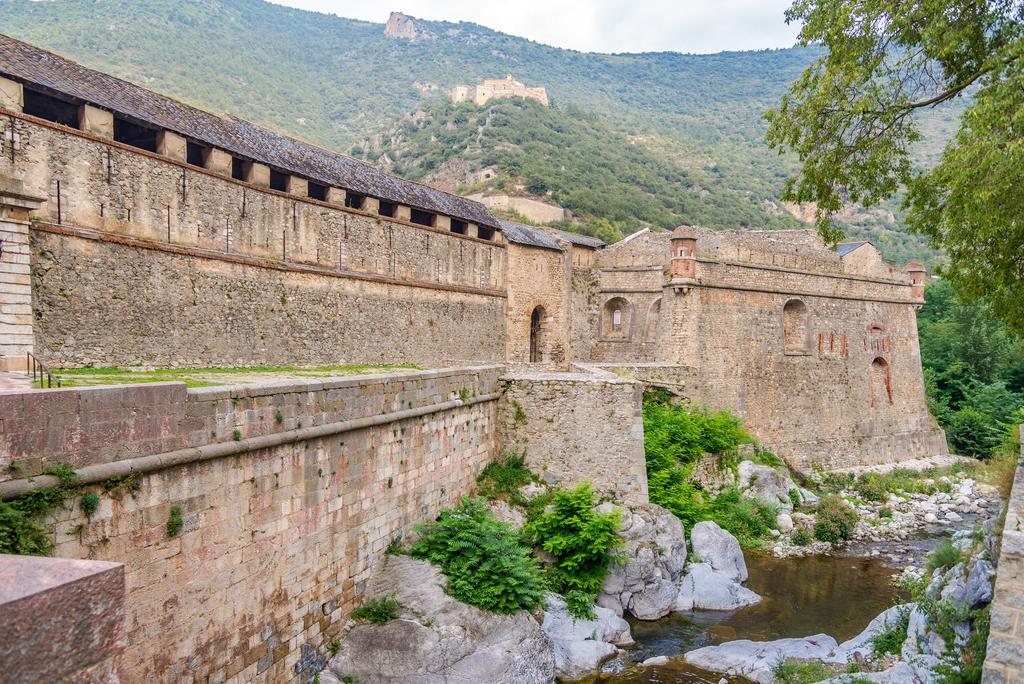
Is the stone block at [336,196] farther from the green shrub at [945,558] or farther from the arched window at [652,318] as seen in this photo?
the green shrub at [945,558]

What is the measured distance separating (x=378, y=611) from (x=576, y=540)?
14.1 ft

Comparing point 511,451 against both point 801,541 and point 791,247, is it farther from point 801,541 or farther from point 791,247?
point 791,247

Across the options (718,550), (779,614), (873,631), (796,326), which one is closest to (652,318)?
(796,326)

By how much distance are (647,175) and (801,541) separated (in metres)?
43.0

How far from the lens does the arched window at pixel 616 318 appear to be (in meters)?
24.6

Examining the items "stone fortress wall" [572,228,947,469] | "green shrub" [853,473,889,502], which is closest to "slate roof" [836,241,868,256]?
"stone fortress wall" [572,228,947,469]

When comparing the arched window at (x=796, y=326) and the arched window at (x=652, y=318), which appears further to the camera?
the arched window at (x=796, y=326)

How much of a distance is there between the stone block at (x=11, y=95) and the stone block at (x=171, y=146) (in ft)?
8.15

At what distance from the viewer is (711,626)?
12234 mm

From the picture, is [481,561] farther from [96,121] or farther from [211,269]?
[96,121]

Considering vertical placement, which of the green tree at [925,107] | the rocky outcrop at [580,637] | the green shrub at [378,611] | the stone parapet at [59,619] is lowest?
the rocky outcrop at [580,637]

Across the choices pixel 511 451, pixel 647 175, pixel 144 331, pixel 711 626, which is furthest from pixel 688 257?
pixel 647 175

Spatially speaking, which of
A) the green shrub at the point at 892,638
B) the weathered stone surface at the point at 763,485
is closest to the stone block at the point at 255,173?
the green shrub at the point at 892,638

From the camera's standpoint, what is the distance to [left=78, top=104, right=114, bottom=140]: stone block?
37.0 ft
